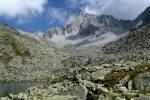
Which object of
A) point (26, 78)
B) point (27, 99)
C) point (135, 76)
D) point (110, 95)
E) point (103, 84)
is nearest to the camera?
point (110, 95)

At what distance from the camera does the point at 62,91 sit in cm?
4762

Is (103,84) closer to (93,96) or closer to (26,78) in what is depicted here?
(93,96)

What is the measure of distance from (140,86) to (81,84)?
721cm

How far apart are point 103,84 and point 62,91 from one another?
629cm

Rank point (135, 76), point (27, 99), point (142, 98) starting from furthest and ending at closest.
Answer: point (135, 76) → point (27, 99) → point (142, 98)

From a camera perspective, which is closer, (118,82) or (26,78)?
(118,82)

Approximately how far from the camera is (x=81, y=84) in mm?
47062

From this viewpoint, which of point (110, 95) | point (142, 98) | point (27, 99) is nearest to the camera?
point (142, 98)

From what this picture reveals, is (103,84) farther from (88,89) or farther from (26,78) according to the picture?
(26,78)

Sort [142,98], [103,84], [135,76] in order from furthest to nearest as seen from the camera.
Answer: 1. [103,84]
2. [135,76]
3. [142,98]

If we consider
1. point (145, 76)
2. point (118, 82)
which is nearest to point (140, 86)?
point (145, 76)

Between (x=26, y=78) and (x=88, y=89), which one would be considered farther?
(x=26, y=78)

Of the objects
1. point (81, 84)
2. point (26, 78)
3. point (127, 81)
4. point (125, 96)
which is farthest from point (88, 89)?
point (26, 78)

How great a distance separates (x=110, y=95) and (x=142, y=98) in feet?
12.6
